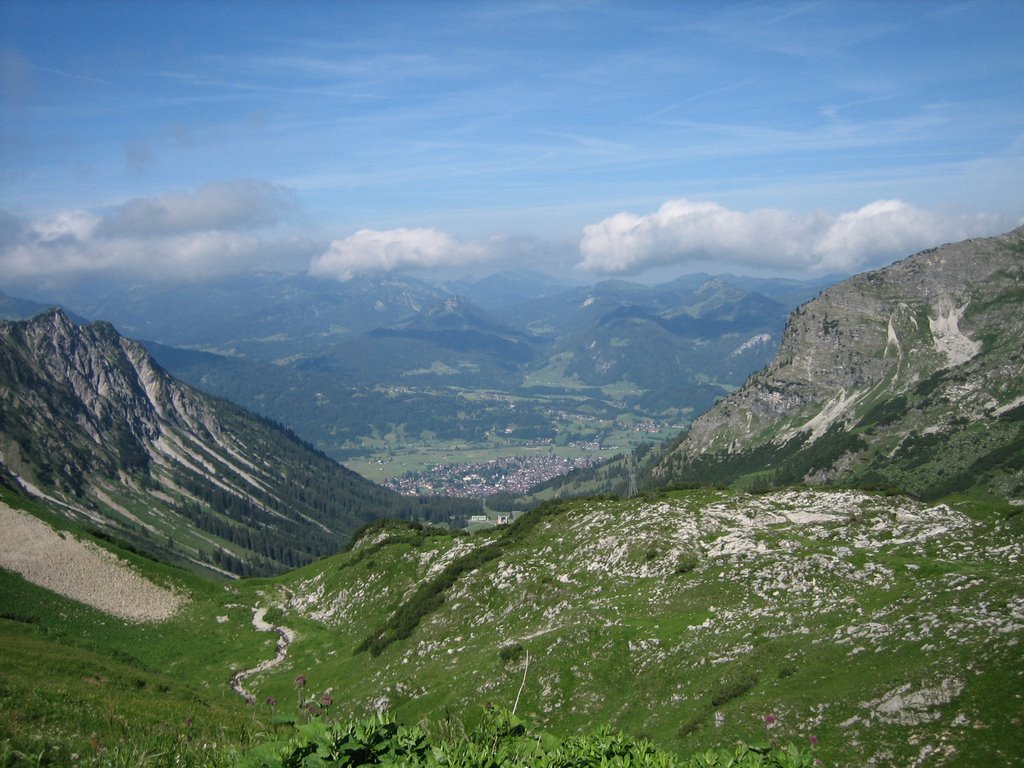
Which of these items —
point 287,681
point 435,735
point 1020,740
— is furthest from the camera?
point 287,681

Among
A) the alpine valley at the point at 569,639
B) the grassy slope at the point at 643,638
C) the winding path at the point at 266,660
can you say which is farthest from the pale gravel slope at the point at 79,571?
the winding path at the point at 266,660

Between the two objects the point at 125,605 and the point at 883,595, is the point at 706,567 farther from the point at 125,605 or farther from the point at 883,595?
the point at 125,605

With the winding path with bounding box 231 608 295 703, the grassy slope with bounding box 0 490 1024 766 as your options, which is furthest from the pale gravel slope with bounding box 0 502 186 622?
the winding path with bounding box 231 608 295 703

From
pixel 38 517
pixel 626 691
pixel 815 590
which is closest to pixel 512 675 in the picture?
pixel 626 691

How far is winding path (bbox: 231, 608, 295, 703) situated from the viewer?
65912 mm

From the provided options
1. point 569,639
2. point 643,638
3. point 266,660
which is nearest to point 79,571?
point 266,660

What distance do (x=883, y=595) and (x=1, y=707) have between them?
46.8 metres

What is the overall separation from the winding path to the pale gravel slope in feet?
35.0

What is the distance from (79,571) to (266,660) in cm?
3299

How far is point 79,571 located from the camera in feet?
287

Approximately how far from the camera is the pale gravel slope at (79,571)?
8306 cm

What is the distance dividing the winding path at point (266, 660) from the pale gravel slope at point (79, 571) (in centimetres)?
1067

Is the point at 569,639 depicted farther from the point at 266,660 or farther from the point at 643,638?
the point at 266,660

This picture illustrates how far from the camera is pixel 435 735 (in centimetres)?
1505
